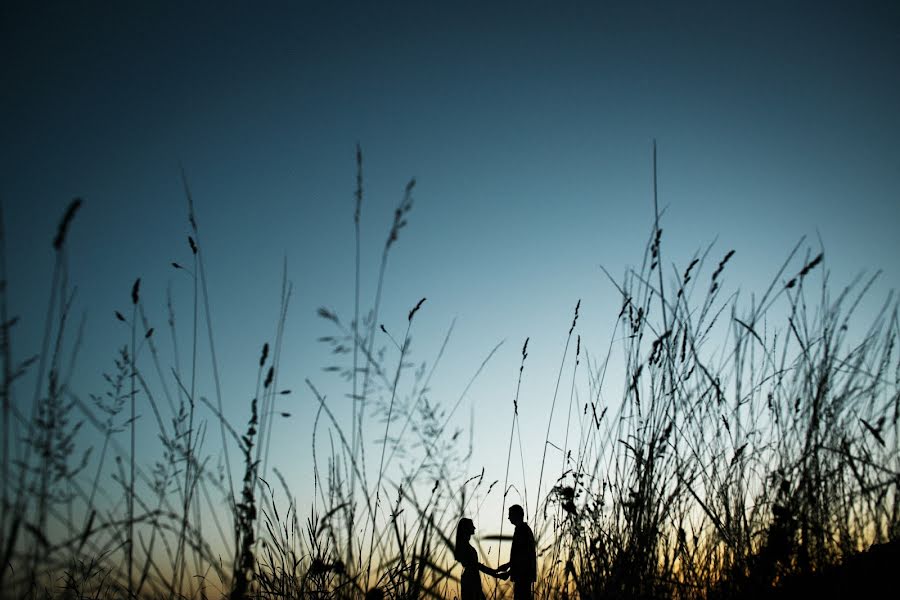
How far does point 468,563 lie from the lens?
77.8 inches

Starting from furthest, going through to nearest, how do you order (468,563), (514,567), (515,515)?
(515,515), (514,567), (468,563)

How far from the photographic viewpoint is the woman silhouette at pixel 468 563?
1696mm

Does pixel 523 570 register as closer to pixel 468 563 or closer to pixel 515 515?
pixel 468 563

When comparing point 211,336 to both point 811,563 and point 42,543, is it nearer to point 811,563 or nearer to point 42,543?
point 42,543

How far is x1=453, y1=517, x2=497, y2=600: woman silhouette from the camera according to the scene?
170 cm

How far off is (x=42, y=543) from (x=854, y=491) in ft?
9.19

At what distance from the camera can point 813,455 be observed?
2109 mm

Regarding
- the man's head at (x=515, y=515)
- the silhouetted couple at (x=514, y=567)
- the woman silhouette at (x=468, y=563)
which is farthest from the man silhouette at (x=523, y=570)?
the man's head at (x=515, y=515)

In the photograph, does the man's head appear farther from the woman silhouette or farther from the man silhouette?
the man silhouette

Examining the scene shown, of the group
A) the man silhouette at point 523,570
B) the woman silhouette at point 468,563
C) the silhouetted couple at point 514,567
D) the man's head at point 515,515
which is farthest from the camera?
the man's head at point 515,515

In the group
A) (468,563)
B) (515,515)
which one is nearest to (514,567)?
(468,563)

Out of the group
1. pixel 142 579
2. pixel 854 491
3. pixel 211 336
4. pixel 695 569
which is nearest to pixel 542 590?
pixel 695 569

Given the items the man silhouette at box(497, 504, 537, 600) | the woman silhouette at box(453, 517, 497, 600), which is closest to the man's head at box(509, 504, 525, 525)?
the woman silhouette at box(453, 517, 497, 600)

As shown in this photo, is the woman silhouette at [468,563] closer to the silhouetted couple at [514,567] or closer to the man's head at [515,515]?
the silhouetted couple at [514,567]
